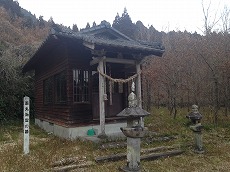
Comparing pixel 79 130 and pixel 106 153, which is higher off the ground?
pixel 79 130

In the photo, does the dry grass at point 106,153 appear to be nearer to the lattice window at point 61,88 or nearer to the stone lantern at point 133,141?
the stone lantern at point 133,141

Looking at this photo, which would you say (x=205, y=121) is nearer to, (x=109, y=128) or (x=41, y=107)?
(x=109, y=128)

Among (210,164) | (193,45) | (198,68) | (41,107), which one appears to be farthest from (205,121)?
(41,107)

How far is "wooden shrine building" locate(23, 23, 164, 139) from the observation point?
9367mm

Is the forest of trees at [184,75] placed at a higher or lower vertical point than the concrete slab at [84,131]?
higher

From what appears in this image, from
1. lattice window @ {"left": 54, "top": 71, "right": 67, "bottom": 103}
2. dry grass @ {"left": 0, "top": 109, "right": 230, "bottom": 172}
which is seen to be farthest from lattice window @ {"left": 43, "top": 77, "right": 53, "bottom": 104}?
dry grass @ {"left": 0, "top": 109, "right": 230, "bottom": 172}

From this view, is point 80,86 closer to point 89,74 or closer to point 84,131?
point 89,74

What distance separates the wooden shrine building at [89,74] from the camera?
9.37 metres

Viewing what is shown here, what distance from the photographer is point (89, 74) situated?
10742 millimetres

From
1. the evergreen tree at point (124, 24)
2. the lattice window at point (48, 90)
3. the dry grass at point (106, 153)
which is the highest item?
the evergreen tree at point (124, 24)

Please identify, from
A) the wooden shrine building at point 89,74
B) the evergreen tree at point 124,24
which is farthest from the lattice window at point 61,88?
the evergreen tree at point 124,24

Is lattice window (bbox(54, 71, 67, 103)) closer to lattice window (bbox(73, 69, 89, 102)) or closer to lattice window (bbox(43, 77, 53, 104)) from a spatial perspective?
lattice window (bbox(73, 69, 89, 102))

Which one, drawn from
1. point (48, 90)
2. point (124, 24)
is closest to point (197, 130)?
point (48, 90)

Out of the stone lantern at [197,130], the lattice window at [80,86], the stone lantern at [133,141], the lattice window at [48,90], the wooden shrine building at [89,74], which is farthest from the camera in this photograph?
the lattice window at [48,90]
